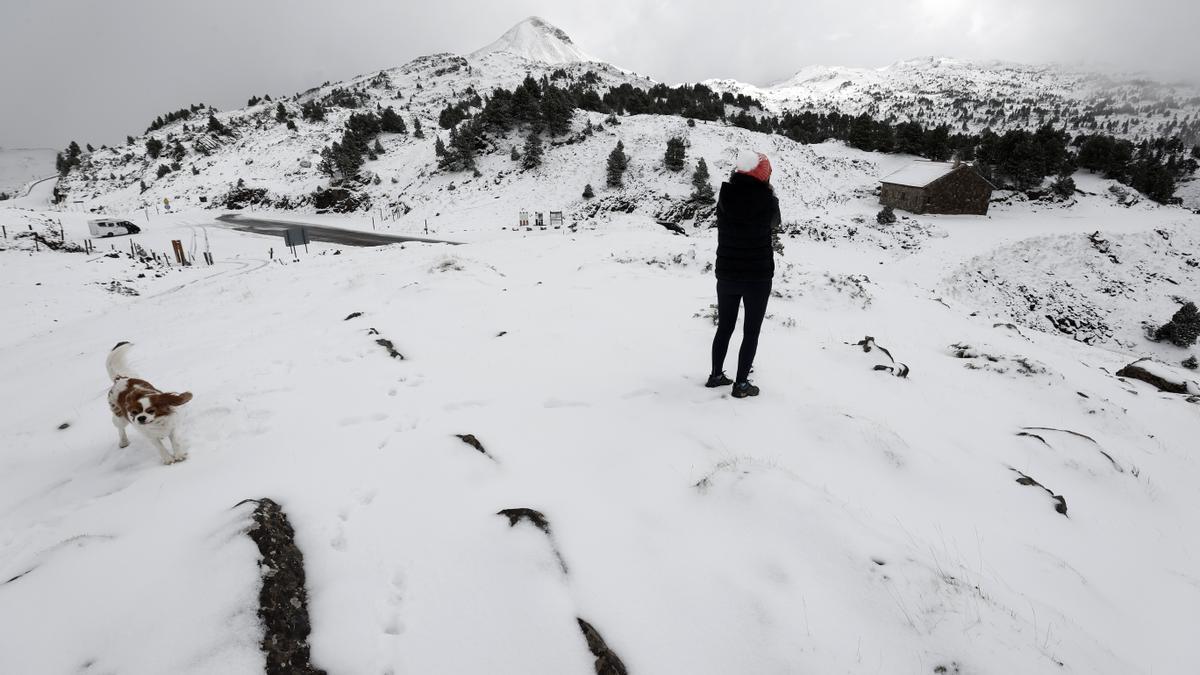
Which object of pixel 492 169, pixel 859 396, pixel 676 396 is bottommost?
pixel 859 396

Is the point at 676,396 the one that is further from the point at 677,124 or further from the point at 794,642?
the point at 677,124

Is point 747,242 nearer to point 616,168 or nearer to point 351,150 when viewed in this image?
point 616,168

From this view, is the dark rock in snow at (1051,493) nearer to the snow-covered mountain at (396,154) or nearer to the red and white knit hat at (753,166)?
the red and white knit hat at (753,166)

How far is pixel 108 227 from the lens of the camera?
96.0 feet

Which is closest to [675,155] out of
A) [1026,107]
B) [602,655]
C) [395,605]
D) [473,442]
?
[473,442]

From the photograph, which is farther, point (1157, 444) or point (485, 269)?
point (485, 269)

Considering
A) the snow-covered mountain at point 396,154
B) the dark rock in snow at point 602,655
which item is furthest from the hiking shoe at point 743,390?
the snow-covered mountain at point 396,154

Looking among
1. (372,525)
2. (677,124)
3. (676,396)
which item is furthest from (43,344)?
(677,124)

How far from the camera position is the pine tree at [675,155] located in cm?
3462

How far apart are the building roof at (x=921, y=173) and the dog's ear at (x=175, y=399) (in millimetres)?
38754

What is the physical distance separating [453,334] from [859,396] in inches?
239

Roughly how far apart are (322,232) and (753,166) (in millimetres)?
34275

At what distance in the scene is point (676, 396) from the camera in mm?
5297

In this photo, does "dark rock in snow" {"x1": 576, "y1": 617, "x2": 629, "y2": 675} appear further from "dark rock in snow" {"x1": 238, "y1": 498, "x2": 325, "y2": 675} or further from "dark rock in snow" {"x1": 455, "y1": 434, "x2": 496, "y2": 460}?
"dark rock in snow" {"x1": 455, "y1": 434, "x2": 496, "y2": 460}
